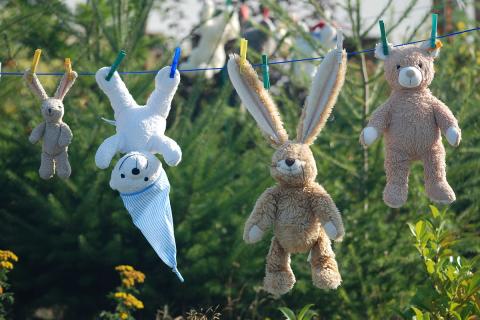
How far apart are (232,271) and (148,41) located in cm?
188

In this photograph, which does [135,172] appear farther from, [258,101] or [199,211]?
[199,211]

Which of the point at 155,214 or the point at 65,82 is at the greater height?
the point at 65,82

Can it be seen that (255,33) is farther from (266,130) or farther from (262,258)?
(266,130)

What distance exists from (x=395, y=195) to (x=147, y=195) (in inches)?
33.9

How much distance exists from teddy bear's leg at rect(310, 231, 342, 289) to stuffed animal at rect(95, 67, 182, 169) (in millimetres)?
573

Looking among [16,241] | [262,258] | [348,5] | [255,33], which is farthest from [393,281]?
[255,33]

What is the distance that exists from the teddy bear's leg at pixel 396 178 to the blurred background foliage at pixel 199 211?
199 centimetres

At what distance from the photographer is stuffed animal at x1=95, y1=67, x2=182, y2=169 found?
11.6 feet

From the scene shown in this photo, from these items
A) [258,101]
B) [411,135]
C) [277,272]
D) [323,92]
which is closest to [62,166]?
[258,101]

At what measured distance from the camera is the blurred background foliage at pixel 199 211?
562 centimetres

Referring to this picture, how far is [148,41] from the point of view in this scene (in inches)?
270

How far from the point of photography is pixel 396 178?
11.2ft

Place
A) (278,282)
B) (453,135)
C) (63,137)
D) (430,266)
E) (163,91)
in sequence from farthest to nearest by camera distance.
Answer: (430,266) < (63,137) < (163,91) < (278,282) < (453,135)

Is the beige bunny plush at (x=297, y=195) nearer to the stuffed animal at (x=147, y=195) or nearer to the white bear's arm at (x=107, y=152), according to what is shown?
the stuffed animal at (x=147, y=195)
